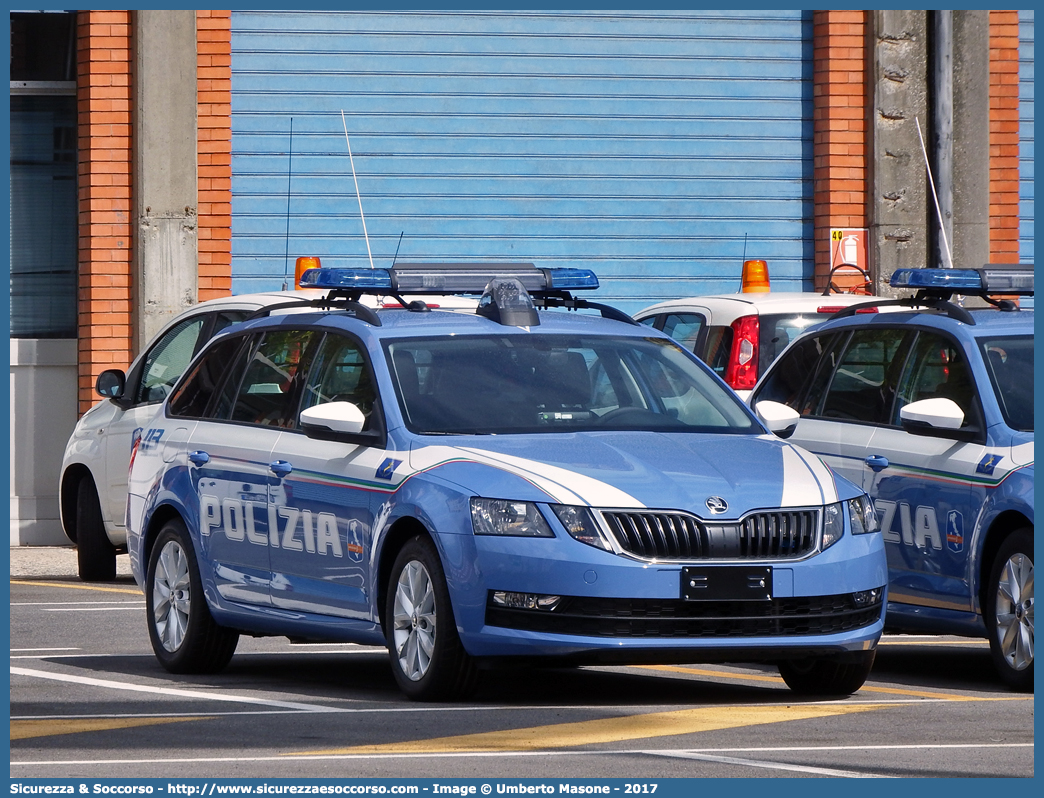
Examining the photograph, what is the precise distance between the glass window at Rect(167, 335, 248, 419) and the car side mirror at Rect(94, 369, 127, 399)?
4203 mm

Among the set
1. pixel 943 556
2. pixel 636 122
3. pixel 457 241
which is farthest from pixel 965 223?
pixel 943 556

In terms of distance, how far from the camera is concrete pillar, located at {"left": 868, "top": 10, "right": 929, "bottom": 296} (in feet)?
63.7

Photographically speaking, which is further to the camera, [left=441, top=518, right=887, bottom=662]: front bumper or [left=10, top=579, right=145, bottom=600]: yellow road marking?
[left=10, top=579, right=145, bottom=600]: yellow road marking

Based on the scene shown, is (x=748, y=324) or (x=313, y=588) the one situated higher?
(x=748, y=324)

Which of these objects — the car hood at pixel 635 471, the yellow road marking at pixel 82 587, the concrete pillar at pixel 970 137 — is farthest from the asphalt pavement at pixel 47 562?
the car hood at pixel 635 471

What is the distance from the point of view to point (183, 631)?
9906 millimetres

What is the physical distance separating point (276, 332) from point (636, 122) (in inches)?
387

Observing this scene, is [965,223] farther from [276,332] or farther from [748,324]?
[276,332]

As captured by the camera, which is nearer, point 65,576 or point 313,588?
point 313,588

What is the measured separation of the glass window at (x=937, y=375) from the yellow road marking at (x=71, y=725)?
3.74m

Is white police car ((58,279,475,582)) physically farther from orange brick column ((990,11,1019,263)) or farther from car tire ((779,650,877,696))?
orange brick column ((990,11,1019,263))

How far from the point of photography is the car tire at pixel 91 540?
1550 cm

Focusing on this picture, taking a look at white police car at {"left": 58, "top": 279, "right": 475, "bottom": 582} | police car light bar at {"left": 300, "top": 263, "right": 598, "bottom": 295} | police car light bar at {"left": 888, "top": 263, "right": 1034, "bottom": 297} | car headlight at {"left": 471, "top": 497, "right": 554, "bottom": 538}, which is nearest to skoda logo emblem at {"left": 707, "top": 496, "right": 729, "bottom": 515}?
car headlight at {"left": 471, "top": 497, "right": 554, "bottom": 538}

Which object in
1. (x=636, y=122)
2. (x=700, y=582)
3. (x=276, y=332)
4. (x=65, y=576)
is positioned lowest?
(x=65, y=576)
